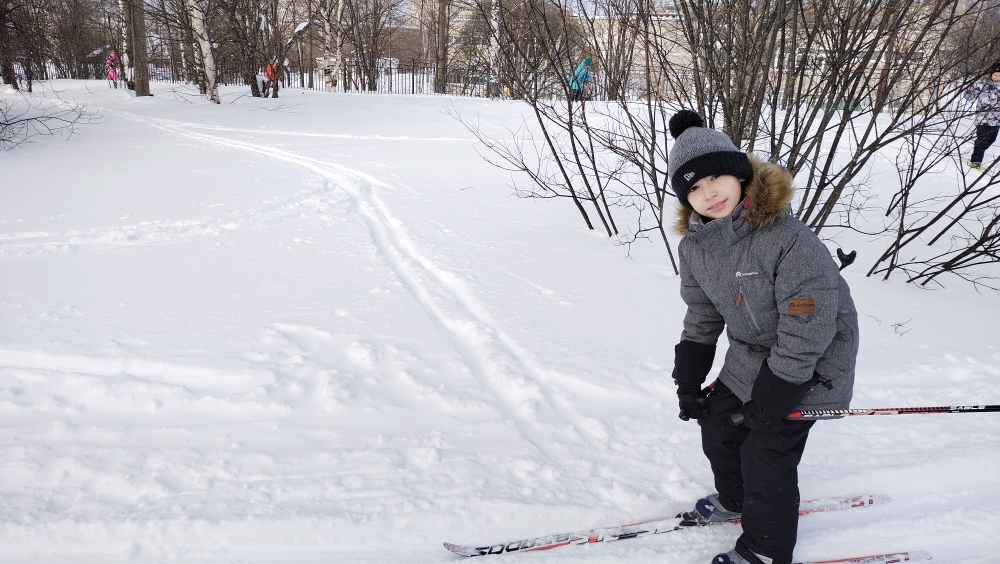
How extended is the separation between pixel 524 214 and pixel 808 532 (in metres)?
4.57

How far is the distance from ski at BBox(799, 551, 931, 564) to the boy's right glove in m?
0.66

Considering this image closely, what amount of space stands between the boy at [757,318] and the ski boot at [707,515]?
0.18 m

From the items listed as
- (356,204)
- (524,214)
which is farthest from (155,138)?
(524,214)

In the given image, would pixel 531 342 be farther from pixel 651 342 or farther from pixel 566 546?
pixel 566 546

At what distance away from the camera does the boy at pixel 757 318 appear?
173cm

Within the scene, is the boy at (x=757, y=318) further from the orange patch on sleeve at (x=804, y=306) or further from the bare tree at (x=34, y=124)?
the bare tree at (x=34, y=124)

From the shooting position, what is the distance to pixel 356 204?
6.71 metres

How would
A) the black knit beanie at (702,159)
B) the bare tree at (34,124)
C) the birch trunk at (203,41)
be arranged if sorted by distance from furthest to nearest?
the birch trunk at (203,41) → the bare tree at (34,124) → the black knit beanie at (702,159)

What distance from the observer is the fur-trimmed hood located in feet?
5.75

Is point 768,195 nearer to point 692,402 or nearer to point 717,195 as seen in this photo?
point 717,195

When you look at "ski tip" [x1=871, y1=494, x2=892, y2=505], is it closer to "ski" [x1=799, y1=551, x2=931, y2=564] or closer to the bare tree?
"ski" [x1=799, y1=551, x2=931, y2=564]

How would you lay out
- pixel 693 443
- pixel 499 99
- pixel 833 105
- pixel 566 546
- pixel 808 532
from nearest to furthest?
pixel 566 546 → pixel 808 532 → pixel 693 443 → pixel 833 105 → pixel 499 99

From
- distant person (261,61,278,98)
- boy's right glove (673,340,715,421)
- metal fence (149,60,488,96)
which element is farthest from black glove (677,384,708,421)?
metal fence (149,60,488,96)

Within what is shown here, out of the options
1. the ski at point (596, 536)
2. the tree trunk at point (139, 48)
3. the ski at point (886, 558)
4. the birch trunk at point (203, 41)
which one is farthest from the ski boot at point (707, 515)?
the tree trunk at point (139, 48)
